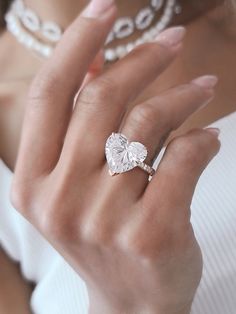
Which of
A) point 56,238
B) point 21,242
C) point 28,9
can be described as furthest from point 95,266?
point 28,9

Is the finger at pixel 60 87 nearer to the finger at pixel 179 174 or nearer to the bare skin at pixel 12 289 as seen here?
the finger at pixel 179 174

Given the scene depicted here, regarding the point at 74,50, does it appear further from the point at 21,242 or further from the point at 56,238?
the point at 21,242

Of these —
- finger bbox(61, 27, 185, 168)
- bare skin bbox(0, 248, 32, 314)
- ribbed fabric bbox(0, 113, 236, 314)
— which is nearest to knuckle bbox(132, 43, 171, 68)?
finger bbox(61, 27, 185, 168)

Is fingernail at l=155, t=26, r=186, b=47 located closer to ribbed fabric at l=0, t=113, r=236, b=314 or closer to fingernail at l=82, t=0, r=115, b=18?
fingernail at l=82, t=0, r=115, b=18

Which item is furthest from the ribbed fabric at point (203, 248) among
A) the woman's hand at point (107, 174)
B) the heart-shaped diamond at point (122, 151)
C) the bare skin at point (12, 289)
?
the heart-shaped diamond at point (122, 151)

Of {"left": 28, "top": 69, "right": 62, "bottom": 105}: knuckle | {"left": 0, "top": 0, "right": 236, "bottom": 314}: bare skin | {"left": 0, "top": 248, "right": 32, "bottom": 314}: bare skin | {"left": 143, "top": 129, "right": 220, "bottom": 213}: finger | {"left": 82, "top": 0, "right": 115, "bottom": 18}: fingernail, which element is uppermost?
{"left": 82, "top": 0, "right": 115, "bottom": 18}: fingernail

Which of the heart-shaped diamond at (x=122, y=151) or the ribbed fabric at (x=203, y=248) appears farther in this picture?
the ribbed fabric at (x=203, y=248)
